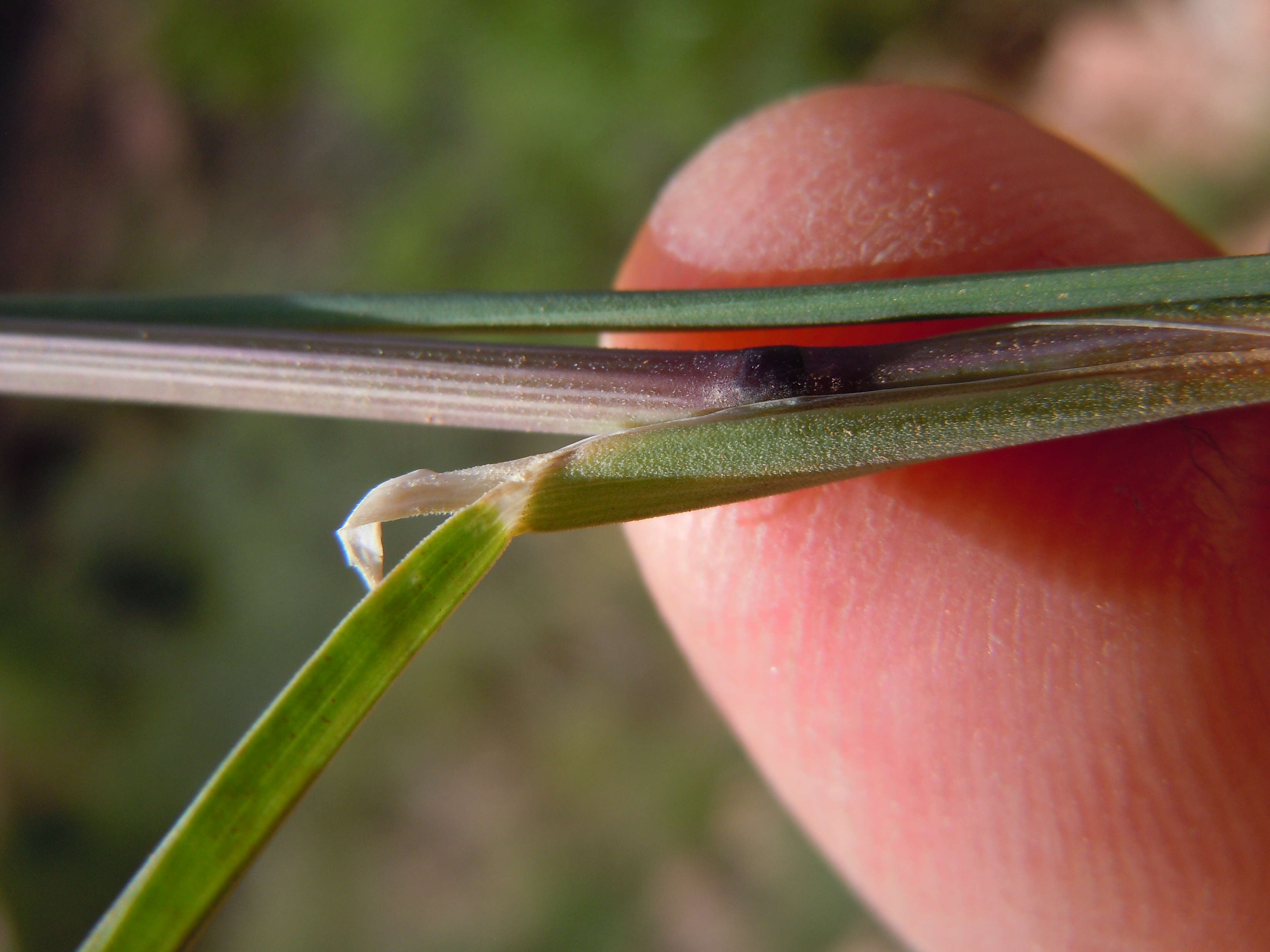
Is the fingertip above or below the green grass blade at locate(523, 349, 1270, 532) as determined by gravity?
above

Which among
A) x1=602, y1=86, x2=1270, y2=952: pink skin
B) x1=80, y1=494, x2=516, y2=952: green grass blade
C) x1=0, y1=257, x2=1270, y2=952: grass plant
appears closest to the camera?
x1=80, y1=494, x2=516, y2=952: green grass blade

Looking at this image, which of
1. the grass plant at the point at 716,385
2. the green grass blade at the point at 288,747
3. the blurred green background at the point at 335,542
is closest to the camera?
the green grass blade at the point at 288,747

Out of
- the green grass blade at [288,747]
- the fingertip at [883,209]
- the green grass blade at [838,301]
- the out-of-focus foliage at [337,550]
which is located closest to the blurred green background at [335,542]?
the out-of-focus foliage at [337,550]

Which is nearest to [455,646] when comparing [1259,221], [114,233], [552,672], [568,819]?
[552,672]

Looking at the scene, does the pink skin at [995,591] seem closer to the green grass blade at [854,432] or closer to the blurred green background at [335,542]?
the green grass blade at [854,432]

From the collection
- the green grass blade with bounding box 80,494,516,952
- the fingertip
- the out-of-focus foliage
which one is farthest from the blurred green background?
the green grass blade with bounding box 80,494,516,952

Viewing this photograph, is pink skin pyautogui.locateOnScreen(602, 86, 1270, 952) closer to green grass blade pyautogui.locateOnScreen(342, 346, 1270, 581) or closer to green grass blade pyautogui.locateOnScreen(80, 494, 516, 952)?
green grass blade pyautogui.locateOnScreen(342, 346, 1270, 581)

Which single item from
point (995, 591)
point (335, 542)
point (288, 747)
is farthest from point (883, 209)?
point (335, 542)
